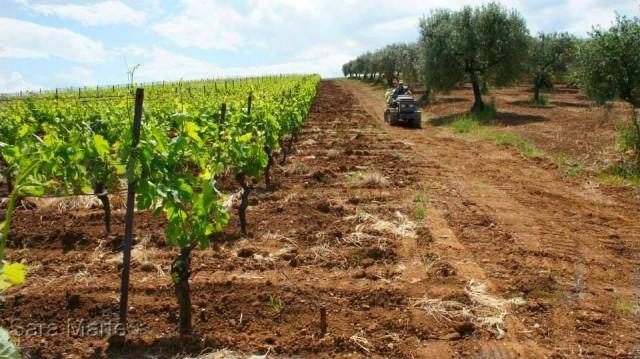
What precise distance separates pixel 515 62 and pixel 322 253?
19781 millimetres

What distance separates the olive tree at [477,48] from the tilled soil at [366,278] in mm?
14555

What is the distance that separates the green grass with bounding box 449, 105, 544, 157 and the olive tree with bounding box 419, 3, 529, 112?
146 cm

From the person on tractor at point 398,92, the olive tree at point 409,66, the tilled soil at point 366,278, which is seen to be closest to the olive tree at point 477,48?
the person on tractor at point 398,92

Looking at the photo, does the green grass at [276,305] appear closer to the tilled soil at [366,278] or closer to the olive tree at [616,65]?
the tilled soil at [366,278]

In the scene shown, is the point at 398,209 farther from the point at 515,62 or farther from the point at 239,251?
the point at 515,62

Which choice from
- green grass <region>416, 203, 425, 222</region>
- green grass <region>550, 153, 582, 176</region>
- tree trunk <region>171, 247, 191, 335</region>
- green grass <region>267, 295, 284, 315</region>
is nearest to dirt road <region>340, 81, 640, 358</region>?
green grass <region>416, 203, 425, 222</region>

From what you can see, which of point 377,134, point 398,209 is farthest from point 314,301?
point 377,134

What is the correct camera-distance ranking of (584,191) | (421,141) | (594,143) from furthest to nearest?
(421,141) < (594,143) < (584,191)

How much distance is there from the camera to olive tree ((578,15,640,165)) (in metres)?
11.9

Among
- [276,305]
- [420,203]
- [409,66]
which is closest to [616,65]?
[420,203]

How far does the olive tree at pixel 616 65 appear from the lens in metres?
11.9

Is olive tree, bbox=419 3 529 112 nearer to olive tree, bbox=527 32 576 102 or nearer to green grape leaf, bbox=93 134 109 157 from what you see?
olive tree, bbox=527 32 576 102

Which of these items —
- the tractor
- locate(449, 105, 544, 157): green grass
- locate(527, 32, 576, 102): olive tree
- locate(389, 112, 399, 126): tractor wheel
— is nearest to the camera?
locate(449, 105, 544, 157): green grass

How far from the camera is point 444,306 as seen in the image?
5.00m
